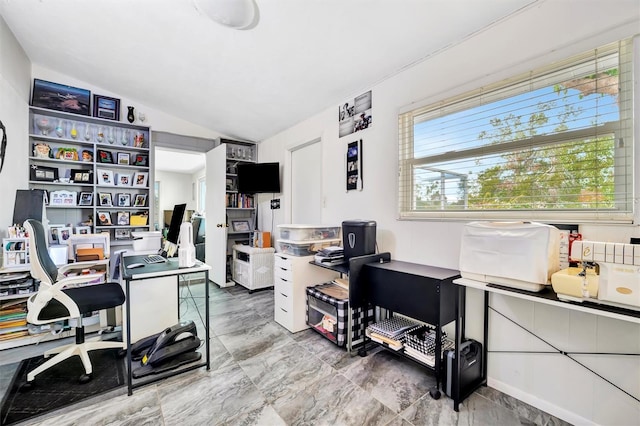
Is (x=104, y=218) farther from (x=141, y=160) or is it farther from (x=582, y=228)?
(x=582, y=228)

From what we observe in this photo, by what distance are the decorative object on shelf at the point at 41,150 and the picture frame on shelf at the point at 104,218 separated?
2.80ft

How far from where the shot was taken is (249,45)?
7.97 ft

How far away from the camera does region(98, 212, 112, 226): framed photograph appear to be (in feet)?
12.0

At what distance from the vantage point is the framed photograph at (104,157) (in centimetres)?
364

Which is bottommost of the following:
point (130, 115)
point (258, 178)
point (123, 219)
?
point (123, 219)

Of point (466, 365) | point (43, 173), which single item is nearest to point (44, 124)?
point (43, 173)

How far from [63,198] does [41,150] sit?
1.93 ft

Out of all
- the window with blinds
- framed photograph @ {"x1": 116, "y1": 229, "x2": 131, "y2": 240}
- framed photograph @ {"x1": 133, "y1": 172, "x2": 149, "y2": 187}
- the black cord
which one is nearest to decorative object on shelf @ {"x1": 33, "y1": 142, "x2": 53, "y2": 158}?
the black cord

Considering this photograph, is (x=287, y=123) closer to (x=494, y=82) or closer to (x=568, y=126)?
(x=494, y=82)

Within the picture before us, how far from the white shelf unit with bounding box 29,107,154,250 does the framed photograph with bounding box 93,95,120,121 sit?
128 mm

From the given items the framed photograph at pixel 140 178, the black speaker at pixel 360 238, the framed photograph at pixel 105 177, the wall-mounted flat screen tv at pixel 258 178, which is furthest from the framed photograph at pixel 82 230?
the black speaker at pixel 360 238

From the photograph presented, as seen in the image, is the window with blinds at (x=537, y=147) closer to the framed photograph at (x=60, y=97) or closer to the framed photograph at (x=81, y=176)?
the framed photograph at (x=81, y=176)

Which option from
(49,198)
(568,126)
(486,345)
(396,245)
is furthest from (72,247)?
(568,126)

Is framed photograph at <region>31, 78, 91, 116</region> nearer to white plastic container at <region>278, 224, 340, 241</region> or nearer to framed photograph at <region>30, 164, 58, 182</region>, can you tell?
framed photograph at <region>30, 164, 58, 182</region>
